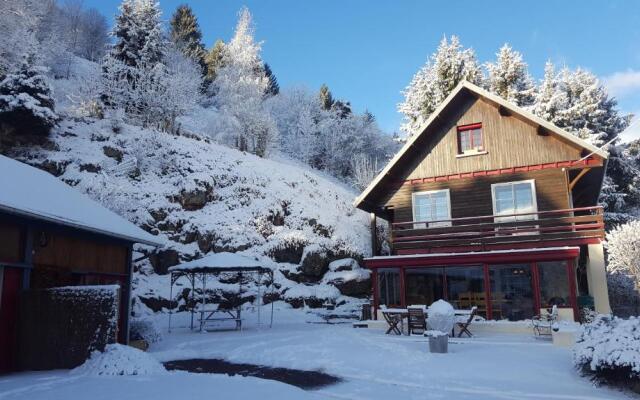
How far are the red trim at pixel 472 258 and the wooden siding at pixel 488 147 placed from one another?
4.02 m

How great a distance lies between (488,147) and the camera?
717 inches

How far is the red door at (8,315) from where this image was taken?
9055 mm

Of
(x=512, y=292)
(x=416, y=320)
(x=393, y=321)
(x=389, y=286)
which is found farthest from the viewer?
(x=389, y=286)

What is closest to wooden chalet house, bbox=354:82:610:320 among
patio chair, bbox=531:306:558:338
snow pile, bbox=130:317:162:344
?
patio chair, bbox=531:306:558:338

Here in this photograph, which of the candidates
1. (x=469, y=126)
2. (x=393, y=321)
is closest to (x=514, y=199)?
(x=469, y=126)

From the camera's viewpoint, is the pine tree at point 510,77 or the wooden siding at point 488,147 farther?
the pine tree at point 510,77

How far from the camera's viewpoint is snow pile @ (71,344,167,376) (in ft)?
26.8

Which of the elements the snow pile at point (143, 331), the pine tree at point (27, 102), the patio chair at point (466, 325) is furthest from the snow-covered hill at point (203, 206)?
the patio chair at point (466, 325)

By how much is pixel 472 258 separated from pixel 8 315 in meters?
Result: 13.3

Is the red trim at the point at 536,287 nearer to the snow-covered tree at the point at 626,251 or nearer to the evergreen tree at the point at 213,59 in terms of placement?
the snow-covered tree at the point at 626,251

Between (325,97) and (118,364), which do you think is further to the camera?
(325,97)

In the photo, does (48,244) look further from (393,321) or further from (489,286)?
(489,286)

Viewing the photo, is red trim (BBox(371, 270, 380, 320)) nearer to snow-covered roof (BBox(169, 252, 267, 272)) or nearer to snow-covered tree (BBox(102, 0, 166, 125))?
snow-covered roof (BBox(169, 252, 267, 272))

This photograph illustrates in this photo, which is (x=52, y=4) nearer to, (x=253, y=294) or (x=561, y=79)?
(x=253, y=294)
